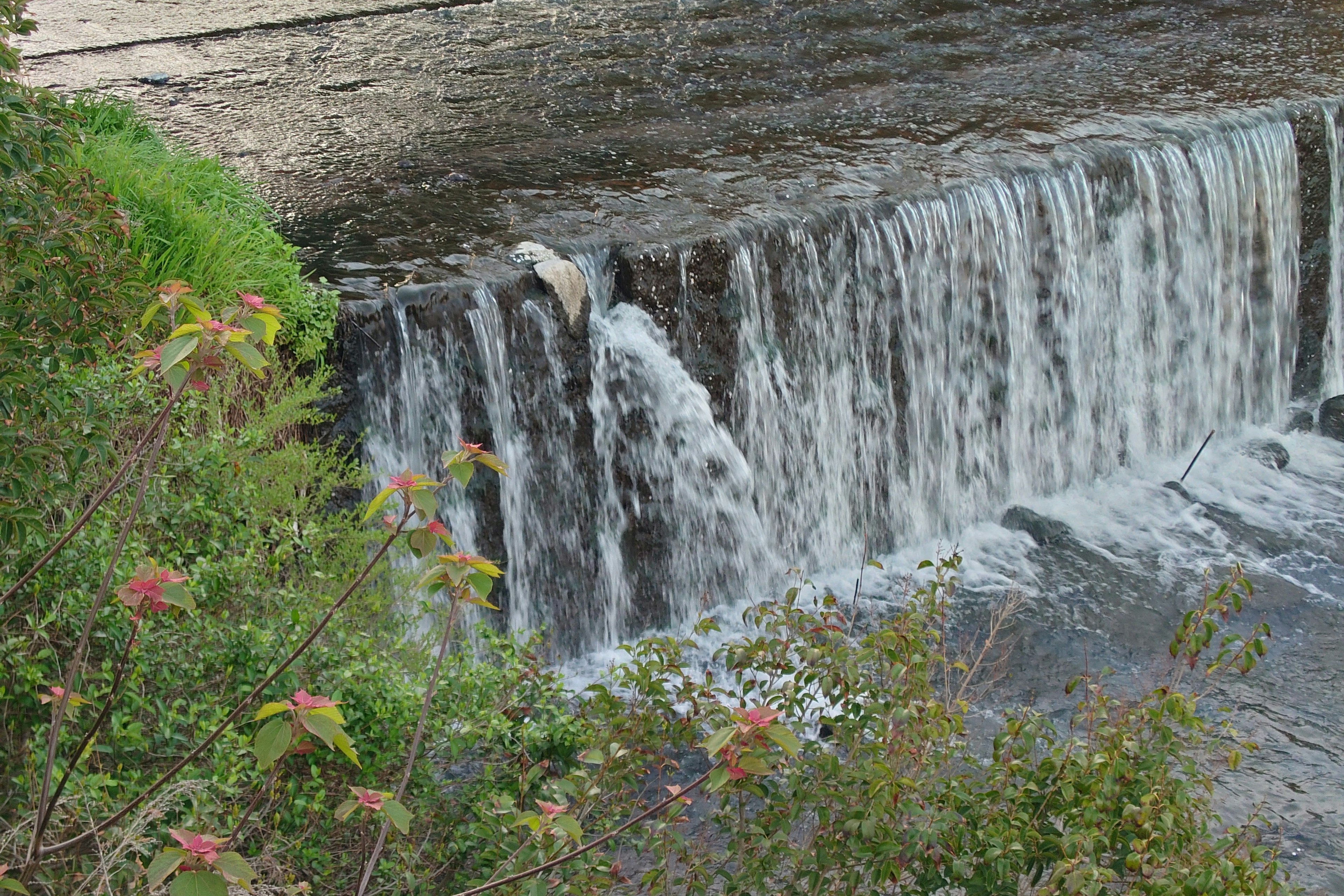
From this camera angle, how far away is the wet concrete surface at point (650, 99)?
6371mm

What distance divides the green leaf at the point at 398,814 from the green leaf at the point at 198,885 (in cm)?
33

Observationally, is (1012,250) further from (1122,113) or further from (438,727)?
(438,727)

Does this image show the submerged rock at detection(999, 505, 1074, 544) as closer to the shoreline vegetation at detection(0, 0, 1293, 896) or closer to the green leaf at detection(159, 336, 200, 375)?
the shoreline vegetation at detection(0, 0, 1293, 896)

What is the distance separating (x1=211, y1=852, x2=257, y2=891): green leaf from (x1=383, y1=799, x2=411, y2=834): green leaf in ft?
0.88

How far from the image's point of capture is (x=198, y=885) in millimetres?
1918

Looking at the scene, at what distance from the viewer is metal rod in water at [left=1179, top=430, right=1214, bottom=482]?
313 inches

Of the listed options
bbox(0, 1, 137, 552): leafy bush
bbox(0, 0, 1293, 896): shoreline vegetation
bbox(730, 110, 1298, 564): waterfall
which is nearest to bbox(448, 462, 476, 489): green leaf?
bbox(0, 0, 1293, 896): shoreline vegetation

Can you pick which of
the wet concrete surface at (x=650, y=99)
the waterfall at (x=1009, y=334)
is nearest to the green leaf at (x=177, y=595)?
the wet concrete surface at (x=650, y=99)

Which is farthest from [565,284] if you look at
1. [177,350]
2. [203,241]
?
[177,350]

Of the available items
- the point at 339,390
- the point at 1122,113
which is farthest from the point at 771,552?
the point at 1122,113

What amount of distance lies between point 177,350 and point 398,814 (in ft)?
2.90

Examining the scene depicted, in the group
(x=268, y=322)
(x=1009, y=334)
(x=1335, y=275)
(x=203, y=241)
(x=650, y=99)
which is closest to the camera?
(x=268, y=322)

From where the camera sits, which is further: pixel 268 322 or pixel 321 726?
pixel 268 322

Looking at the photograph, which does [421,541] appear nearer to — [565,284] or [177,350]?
[177,350]
